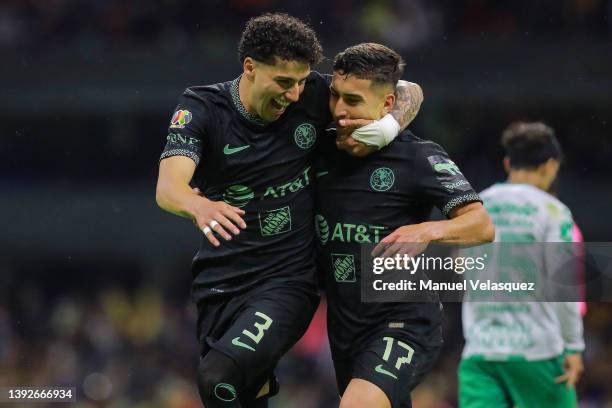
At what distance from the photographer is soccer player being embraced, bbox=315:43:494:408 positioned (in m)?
4.68

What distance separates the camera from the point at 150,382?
11141 millimetres

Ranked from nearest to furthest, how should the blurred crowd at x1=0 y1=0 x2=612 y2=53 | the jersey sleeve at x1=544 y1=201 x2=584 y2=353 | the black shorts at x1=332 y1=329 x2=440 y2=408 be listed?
1. the black shorts at x1=332 y1=329 x2=440 y2=408
2. the jersey sleeve at x1=544 y1=201 x2=584 y2=353
3. the blurred crowd at x1=0 y1=0 x2=612 y2=53

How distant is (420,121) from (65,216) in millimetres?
4533

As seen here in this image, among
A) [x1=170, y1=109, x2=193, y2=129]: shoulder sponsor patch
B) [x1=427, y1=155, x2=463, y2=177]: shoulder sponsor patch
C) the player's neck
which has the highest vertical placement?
[x1=170, y1=109, x2=193, y2=129]: shoulder sponsor patch

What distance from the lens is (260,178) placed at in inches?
187

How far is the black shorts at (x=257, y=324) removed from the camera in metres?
4.50

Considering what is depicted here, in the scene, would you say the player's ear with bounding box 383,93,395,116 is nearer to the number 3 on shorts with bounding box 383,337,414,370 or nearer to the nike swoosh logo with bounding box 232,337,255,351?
the number 3 on shorts with bounding box 383,337,414,370

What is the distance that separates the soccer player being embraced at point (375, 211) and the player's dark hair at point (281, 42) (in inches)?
7.8

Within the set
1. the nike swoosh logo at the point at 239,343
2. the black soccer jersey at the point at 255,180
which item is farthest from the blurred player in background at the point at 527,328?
the nike swoosh logo at the point at 239,343

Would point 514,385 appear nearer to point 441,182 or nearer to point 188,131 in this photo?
point 441,182

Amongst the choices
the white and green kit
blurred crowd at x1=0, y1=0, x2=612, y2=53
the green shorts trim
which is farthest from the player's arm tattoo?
blurred crowd at x1=0, y1=0, x2=612, y2=53

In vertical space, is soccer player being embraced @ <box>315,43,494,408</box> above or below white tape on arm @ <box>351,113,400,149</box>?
below

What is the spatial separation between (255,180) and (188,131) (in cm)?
38

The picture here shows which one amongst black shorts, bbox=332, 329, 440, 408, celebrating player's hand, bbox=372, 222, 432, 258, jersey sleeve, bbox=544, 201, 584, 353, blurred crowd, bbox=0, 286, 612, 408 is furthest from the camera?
blurred crowd, bbox=0, 286, 612, 408
